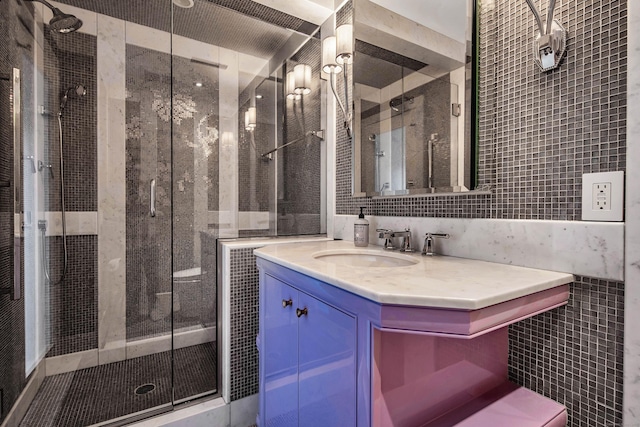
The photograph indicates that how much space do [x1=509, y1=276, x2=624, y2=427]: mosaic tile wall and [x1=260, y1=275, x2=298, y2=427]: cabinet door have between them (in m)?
0.78

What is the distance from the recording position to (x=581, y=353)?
0.88m

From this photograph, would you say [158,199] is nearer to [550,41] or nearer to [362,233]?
[362,233]

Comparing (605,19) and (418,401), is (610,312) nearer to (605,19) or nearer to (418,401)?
Answer: (418,401)

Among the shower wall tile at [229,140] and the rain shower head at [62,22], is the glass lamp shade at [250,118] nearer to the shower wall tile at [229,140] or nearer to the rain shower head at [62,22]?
the shower wall tile at [229,140]

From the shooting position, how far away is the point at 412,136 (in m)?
1.34

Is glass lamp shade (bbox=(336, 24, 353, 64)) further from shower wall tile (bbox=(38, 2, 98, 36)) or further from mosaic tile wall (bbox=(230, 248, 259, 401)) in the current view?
shower wall tile (bbox=(38, 2, 98, 36))

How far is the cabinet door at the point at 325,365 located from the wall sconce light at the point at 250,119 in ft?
4.48

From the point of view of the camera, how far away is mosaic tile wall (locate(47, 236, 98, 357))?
1.72 metres

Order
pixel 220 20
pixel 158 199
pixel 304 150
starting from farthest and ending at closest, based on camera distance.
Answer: pixel 304 150, pixel 220 20, pixel 158 199

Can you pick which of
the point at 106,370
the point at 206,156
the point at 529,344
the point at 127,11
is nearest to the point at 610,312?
the point at 529,344

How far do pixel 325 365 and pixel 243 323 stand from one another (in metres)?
0.80

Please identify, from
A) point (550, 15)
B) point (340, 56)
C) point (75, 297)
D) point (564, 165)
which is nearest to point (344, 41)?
point (340, 56)

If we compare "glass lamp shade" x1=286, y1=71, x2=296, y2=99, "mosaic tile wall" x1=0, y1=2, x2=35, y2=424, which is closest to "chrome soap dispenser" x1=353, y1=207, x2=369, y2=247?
"glass lamp shade" x1=286, y1=71, x2=296, y2=99

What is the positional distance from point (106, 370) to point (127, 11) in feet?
6.76
